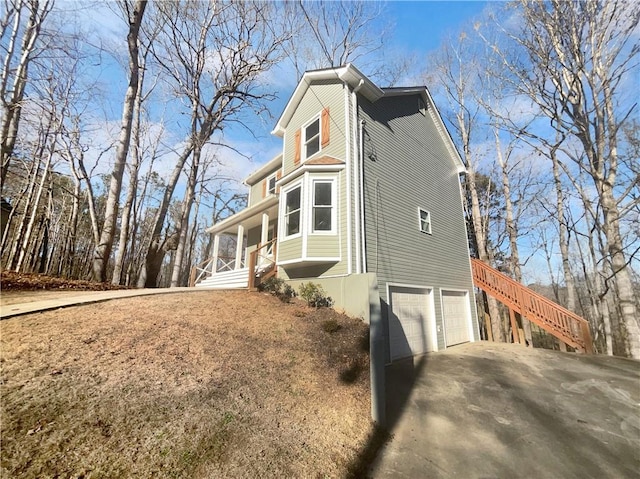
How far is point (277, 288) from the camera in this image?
8.77 m

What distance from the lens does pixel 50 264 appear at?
1312 centimetres

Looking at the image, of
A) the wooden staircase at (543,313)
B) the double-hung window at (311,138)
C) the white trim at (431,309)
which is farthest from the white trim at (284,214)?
the wooden staircase at (543,313)

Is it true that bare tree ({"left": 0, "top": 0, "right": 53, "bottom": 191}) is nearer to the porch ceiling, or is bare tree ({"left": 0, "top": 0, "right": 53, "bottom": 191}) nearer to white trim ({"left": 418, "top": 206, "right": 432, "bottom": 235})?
the porch ceiling

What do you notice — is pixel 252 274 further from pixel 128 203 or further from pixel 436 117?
pixel 436 117

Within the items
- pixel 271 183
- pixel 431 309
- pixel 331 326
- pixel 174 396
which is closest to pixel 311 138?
pixel 271 183

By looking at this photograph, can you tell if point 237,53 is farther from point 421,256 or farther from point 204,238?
point 204,238

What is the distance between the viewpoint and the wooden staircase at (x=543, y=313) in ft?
29.1

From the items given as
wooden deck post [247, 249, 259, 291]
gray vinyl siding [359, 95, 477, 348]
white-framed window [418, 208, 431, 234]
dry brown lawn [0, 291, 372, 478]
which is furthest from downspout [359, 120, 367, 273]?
wooden deck post [247, 249, 259, 291]

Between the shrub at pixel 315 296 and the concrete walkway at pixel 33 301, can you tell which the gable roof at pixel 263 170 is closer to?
the shrub at pixel 315 296

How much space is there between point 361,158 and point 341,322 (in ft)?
16.9

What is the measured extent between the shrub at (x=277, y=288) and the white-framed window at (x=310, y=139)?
4821 mm

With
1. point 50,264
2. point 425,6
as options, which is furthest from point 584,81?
point 50,264

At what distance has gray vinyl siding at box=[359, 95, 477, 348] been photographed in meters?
8.60

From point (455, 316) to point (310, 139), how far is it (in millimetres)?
9029
